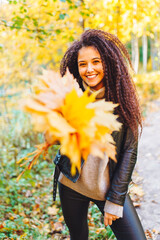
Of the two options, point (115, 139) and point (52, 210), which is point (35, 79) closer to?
point (115, 139)

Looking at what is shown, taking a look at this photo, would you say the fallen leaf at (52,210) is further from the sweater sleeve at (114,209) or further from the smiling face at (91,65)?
the smiling face at (91,65)

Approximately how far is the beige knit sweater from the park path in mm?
1264

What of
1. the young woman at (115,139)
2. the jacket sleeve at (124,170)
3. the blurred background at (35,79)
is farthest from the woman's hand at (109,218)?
the blurred background at (35,79)

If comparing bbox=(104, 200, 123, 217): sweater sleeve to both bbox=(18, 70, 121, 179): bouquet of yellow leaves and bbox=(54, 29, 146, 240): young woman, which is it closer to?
bbox=(54, 29, 146, 240): young woman

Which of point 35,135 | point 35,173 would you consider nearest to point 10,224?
point 35,173

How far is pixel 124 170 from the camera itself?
151 cm

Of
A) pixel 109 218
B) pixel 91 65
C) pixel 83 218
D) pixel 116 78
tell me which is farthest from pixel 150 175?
pixel 91 65

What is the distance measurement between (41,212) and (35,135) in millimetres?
2360

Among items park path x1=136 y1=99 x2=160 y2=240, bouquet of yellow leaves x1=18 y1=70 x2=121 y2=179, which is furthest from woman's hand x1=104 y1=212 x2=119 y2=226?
park path x1=136 y1=99 x2=160 y2=240

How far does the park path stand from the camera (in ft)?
8.82

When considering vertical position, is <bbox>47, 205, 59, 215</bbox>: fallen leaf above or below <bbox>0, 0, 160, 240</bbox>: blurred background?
below

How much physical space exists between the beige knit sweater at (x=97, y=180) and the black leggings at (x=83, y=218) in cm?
11

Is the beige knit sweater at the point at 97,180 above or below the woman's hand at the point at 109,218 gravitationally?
above

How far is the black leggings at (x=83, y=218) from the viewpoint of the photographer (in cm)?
155
